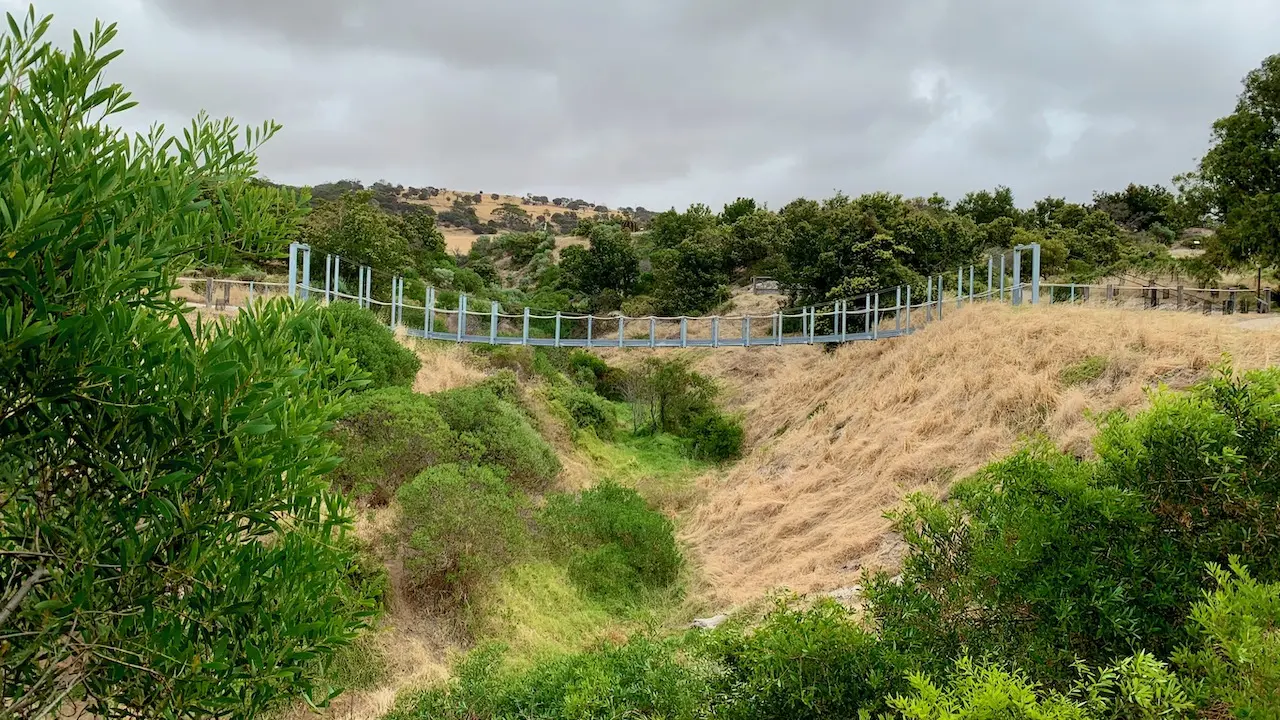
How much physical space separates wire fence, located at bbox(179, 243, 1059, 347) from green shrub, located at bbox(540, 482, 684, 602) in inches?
106

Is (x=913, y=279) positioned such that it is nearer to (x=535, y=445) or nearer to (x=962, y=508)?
(x=535, y=445)

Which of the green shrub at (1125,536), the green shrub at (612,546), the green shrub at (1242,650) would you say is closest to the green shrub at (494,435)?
the green shrub at (612,546)

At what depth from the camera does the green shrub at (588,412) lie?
15805 mm

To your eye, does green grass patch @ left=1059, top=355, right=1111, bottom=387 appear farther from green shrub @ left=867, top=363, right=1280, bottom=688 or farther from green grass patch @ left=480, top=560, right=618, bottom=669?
green shrub @ left=867, top=363, right=1280, bottom=688

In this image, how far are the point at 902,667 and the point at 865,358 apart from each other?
1216cm

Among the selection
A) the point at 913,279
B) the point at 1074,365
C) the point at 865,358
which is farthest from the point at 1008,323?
the point at 913,279

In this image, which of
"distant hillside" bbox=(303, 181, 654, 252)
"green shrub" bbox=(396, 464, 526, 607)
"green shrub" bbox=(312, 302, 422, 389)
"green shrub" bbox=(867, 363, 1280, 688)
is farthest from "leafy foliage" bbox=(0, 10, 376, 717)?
"distant hillside" bbox=(303, 181, 654, 252)

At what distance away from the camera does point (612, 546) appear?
891 cm

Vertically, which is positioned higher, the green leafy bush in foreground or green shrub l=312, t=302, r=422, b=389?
green shrub l=312, t=302, r=422, b=389

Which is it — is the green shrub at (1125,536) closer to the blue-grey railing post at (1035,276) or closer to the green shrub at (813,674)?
the green shrub at (813,674)

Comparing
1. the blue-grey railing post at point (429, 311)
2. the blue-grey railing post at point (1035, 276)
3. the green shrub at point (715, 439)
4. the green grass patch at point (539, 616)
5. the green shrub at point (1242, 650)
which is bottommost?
the green grass patch at point (539, 616)

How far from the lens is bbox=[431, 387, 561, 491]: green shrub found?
9984 millimetres

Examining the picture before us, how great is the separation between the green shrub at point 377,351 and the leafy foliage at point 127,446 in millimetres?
7633

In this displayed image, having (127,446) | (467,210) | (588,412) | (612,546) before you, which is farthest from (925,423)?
(467,210)
